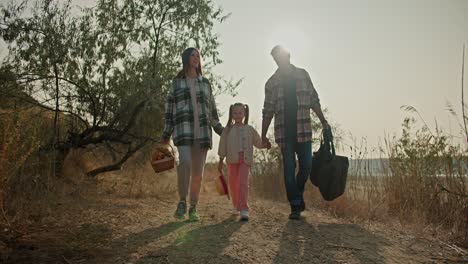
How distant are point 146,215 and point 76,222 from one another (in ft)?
3.11

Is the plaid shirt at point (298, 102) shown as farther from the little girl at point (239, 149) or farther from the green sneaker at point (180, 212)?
the green sneaker at point (180, 212)

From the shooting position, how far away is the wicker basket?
4945 mm

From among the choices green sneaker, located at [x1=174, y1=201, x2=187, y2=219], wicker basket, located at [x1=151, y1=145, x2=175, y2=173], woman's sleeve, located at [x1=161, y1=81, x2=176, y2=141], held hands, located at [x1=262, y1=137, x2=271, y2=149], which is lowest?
green sneaker, located at [x1=174, y1=201, x2=187, y2=219]

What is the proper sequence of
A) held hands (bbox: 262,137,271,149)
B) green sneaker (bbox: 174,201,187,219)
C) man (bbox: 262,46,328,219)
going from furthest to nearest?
held hands (bbox: 262,137,271,149) → man (bbox: 262,46,328,219) → green sneaker (bbox: 174,201,187,219)

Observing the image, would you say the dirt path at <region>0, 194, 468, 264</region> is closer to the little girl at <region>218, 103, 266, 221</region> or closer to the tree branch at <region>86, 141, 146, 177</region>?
the little girl at <region>218, 103, 266, 221</region>

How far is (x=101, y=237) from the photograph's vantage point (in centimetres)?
390

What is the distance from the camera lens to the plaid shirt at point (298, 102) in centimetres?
521

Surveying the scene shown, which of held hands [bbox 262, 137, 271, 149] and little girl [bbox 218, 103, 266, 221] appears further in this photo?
held hands [bbox 262, 137, 271, 149]

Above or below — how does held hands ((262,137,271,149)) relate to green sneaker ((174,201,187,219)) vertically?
above

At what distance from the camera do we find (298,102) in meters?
5.30

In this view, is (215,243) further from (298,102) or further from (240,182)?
(298,102)

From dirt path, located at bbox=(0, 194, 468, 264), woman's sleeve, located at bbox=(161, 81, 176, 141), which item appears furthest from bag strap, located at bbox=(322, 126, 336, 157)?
woman's sleeve, located at bbox=(161, 81, 176, 141)

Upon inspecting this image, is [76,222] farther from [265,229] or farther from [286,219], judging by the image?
[286,219]

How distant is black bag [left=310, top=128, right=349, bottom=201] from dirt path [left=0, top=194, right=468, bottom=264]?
0.40m
